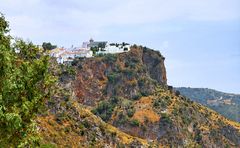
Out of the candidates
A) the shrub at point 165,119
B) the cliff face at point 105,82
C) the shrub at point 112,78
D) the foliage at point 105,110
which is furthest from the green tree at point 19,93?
the shrub at point 112,78

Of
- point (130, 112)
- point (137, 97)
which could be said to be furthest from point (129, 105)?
point (137, 97)

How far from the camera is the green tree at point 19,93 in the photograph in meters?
27.7

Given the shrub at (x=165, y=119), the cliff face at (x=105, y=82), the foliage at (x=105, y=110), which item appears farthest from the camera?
the cliff face at (x=105, y=82)

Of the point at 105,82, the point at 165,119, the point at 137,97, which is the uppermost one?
the point at 105,82

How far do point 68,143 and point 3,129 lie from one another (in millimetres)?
73129

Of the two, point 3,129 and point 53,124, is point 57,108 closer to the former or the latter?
point 53,124

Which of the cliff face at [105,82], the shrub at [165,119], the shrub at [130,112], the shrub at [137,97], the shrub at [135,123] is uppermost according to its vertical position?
the cliff face at [105,82]

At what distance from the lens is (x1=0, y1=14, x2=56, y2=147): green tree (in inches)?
1092

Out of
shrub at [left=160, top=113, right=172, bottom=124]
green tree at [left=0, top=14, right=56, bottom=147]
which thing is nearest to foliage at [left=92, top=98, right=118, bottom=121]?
shrub at [left=160, top=113, right=172, bottom=124]

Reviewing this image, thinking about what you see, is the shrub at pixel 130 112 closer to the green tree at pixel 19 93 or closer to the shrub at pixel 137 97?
the shrub at pixel 137 97

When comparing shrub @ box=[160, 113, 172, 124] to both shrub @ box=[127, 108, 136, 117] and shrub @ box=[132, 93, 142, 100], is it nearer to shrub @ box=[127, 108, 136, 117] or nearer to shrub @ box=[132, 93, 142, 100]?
shrub @ box=[127, 108, 136, 117]

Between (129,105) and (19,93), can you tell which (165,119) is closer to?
(129,105)

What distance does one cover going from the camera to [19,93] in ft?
96.4

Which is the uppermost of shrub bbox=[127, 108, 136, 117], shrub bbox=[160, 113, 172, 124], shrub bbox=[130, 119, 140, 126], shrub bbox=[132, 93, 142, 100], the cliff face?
the cliff face
